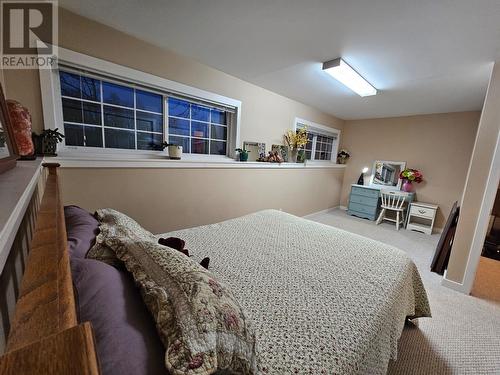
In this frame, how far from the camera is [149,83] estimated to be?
6.71ft

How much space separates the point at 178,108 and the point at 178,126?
204 millimetres

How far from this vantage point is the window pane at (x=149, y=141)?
7.32ft

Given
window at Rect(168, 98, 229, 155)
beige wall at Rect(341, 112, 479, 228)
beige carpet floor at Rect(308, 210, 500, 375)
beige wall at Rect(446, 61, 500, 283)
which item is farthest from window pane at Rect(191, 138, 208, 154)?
beige wall at Rect(341, 112, 479, 228)

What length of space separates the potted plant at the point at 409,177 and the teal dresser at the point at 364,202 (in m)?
0.50

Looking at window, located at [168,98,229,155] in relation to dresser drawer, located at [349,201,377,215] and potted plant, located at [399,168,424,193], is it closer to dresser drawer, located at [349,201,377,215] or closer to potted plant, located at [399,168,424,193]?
dresser drawer, located at [349,201,377,215]

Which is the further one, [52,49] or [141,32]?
[141,32]

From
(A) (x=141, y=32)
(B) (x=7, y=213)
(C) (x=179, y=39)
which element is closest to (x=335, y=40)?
(C) (x=179, y=39)

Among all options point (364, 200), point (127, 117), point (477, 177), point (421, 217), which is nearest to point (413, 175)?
point (421, 217)

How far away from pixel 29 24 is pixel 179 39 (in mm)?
1039

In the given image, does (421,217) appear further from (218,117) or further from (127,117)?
(127,117)

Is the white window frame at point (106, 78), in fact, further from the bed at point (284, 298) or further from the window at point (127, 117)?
the bed at point (284, 298)

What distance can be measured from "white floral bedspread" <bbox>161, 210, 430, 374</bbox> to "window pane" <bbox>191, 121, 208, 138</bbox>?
140 cm

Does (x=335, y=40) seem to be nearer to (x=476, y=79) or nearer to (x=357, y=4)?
(x=357, y=4)

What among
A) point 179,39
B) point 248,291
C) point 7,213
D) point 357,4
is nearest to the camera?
point 7,213
